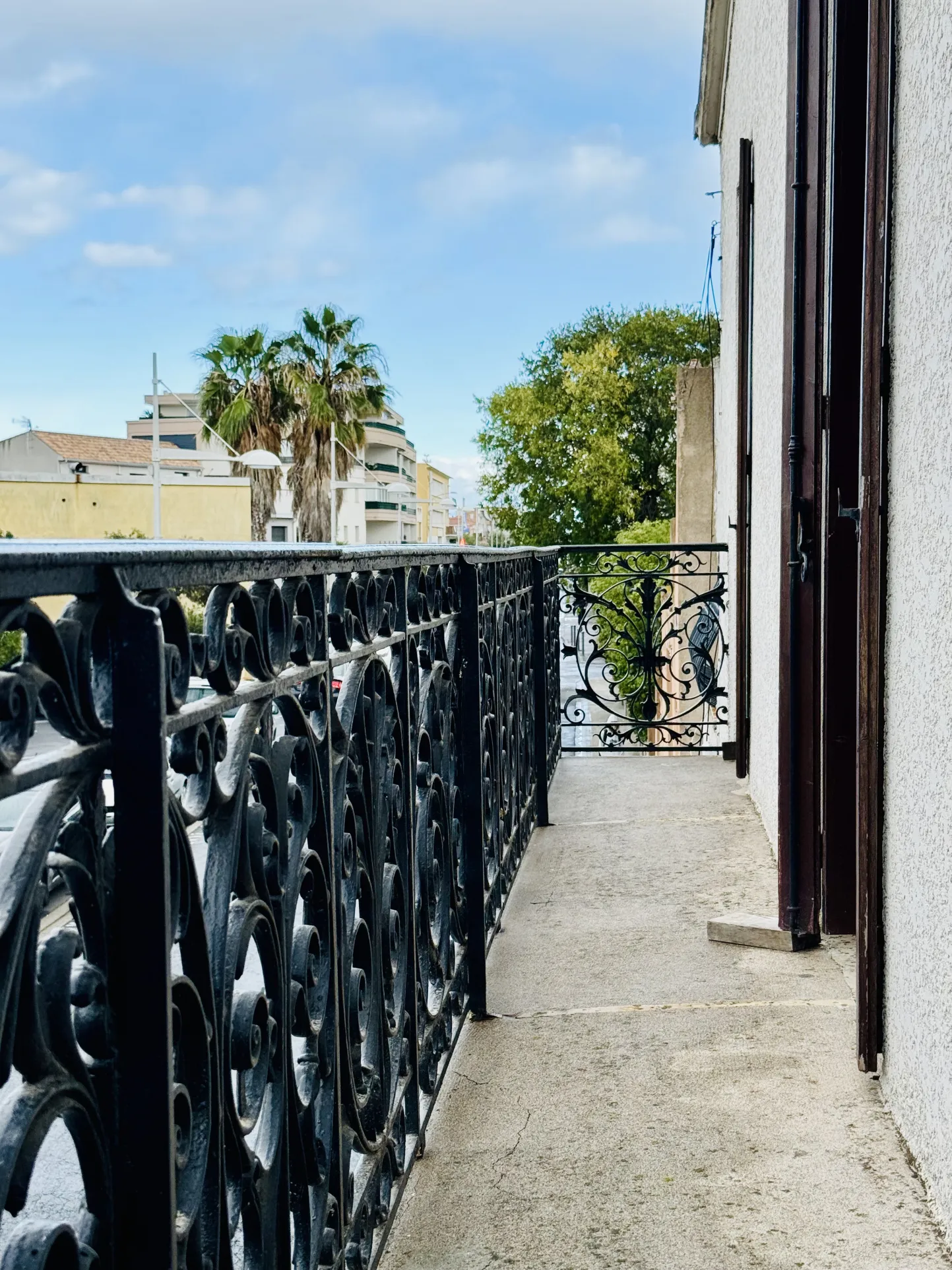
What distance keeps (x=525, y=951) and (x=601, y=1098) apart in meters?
0.99

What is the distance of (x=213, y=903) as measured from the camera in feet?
3.78

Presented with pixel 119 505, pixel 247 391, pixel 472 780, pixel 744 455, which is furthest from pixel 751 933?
pixel 119 505

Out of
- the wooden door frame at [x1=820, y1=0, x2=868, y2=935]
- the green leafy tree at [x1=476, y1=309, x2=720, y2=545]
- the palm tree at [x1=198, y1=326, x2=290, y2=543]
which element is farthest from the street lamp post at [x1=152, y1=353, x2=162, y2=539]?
the wooden door frame at [x1=820, y1=0, x2=868, y2=935]

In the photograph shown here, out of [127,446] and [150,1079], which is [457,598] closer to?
[150,1079]

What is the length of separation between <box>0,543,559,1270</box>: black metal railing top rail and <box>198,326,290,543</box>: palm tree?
3208 cm

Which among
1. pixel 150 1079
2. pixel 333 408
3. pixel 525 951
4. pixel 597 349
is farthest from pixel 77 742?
pixel 597 349

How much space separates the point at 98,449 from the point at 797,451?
206 feet

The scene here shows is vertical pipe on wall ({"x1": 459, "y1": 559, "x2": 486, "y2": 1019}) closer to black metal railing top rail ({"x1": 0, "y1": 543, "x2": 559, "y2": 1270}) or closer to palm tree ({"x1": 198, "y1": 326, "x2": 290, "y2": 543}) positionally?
black metal railing top rail ({"x1": 0, "y1": 543, "x2": 559, "y2": 1270})

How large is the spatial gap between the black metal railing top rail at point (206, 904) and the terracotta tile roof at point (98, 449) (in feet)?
178

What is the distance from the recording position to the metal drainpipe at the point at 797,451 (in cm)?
345

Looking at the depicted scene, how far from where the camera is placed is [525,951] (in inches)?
140

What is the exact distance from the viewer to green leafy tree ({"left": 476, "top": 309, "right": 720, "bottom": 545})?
4088cm

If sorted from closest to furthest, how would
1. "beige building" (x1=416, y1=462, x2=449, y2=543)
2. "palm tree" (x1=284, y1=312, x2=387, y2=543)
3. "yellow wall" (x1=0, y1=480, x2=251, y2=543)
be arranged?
"palm tree" (x1=284, y1=312, x2=387, y2=543) → "yellow wall" (x1=0, y1=480, x2=251, y2=543) → "beige building" (x1=416, y1=462, x2=449, y2=543)

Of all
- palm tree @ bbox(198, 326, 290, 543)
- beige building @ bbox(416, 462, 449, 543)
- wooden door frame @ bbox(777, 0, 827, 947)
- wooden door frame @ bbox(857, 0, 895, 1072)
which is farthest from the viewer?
beige building @ bbox(416, 462, 449, 543)
